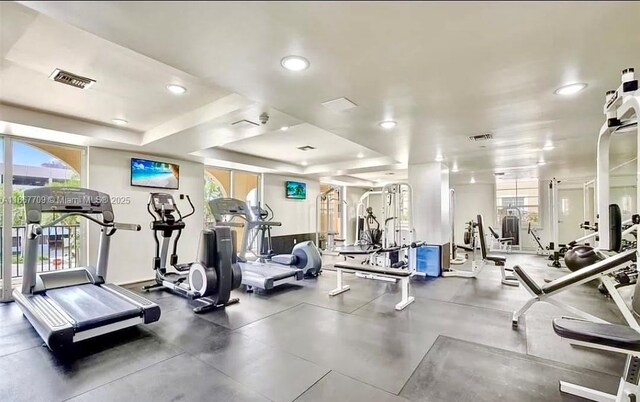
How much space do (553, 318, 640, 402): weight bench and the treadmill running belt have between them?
386 centimetres

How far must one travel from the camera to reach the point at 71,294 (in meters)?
3.73

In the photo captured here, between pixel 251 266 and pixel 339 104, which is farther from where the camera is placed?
pixel 251 266

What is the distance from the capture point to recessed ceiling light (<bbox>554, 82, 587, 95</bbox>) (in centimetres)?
258

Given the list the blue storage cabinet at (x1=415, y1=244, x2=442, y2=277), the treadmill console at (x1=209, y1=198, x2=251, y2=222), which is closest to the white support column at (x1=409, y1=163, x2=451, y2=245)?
the blue storage cabinet at (x1=415, y1=244, x2=442, y2=277)

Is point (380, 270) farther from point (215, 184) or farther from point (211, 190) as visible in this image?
point (215, 184)

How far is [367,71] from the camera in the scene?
7.61 ft

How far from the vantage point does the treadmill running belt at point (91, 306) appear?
296cm

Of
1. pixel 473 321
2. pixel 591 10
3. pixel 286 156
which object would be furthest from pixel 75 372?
pixel 286 156

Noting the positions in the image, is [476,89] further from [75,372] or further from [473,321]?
[75,372]

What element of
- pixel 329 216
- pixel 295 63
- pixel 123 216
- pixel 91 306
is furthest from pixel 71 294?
pixel 329 216

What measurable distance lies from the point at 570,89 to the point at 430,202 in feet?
13.2

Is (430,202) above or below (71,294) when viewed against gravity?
above

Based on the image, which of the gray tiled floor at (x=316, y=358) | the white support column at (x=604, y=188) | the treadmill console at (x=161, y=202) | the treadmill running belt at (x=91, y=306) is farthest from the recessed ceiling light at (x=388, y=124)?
the treadmill console at (x=161, y=202)

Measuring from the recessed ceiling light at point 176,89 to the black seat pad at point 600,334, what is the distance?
392 cm
